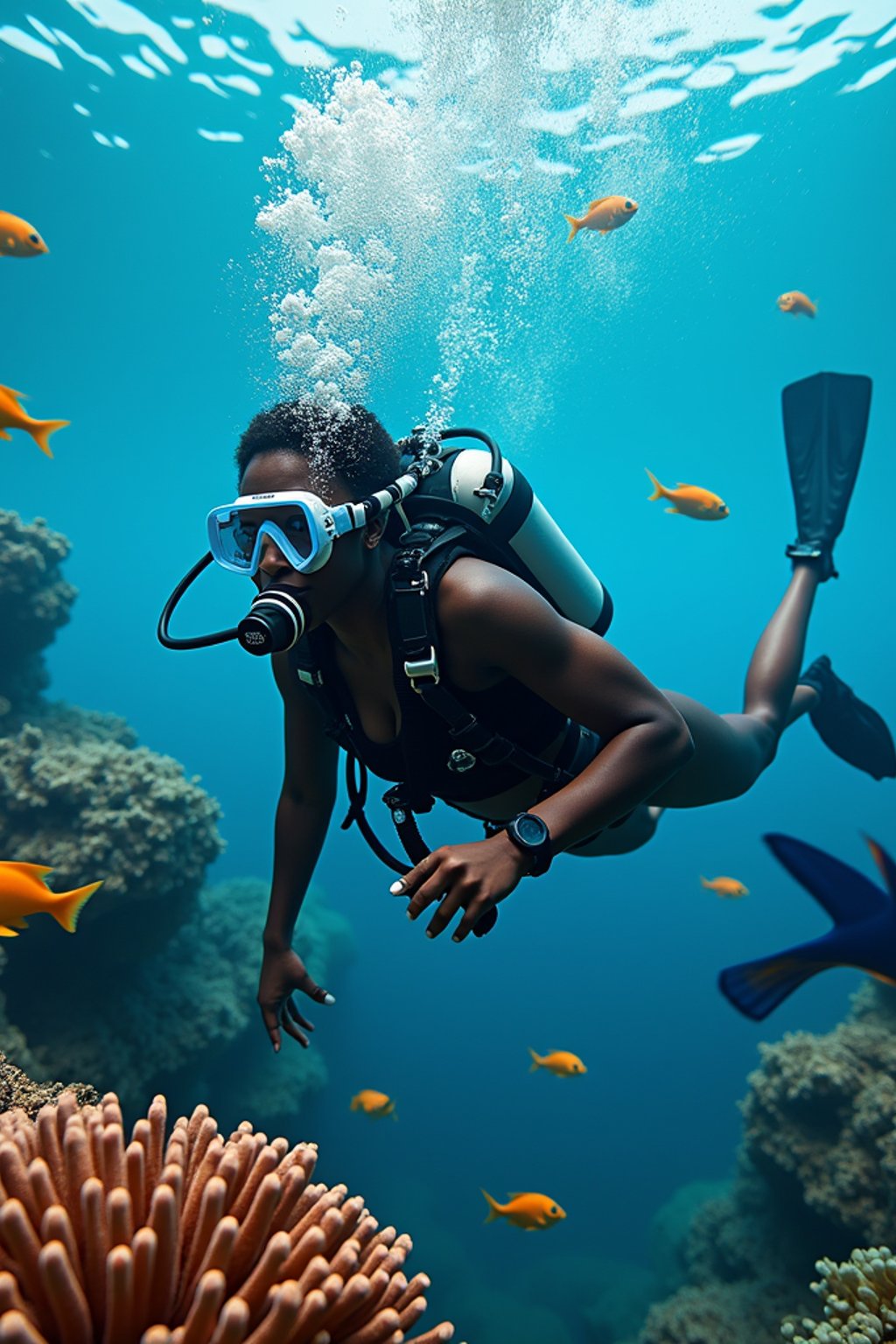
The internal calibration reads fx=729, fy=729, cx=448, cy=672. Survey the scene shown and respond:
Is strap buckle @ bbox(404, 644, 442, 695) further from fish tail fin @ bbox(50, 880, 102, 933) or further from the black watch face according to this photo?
fish tail fin @ bbox(50, 880, 102, 933)

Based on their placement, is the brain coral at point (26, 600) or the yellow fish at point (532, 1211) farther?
the brain coral at point (26, 600)

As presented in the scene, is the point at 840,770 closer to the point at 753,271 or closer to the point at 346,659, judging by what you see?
→ the point at 753,271

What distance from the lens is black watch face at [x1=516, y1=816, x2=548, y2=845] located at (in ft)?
6.08

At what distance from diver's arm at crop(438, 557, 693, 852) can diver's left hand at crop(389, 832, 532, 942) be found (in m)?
0.26

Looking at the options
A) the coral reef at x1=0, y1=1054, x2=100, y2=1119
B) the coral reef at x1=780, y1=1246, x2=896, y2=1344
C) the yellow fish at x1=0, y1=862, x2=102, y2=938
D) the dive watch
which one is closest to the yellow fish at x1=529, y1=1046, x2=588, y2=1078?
the coral reef at x1=780, y1=1246, x2=896, y2=1344

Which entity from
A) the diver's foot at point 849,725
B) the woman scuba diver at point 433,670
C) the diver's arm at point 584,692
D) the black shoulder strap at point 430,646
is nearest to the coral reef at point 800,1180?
the diver's foot at point 849,725

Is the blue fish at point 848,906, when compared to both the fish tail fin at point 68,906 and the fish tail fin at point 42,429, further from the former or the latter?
the fish tail fin at point 42,429

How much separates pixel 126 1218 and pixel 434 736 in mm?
1682

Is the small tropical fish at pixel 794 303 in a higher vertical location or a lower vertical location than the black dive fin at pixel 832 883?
higher

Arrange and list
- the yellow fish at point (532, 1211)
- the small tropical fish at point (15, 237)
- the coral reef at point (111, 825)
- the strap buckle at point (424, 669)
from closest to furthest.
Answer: the strap buckle at point (424, 669) → the small tropical fish at point (15, 237) → the yellow fish at point (532, 1211) → the coral reef at point (111, 825)

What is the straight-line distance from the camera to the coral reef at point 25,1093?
8.48ft

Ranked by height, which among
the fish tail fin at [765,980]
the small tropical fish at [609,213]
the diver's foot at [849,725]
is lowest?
the fish tail fin at [765,980]

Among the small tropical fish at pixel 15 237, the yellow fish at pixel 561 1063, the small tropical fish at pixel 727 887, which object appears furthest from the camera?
the small tropical fish at pixel 727 887

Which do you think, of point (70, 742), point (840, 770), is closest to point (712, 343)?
point (70, 742)
